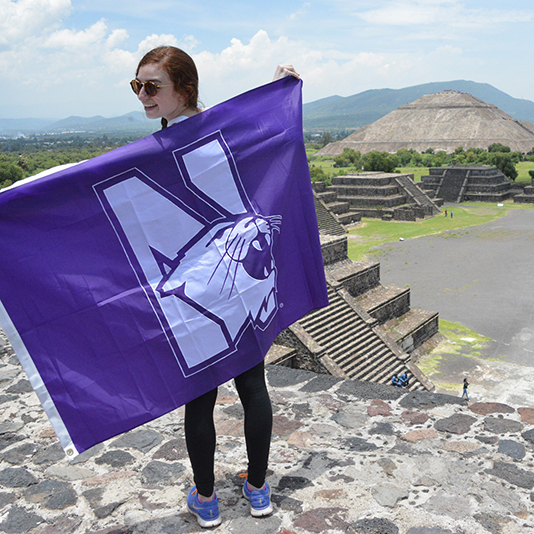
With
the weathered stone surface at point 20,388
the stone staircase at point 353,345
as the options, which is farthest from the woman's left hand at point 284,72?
the stone staircase at point 353,345

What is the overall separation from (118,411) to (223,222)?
3.04ft

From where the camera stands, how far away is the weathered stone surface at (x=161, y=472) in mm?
2826

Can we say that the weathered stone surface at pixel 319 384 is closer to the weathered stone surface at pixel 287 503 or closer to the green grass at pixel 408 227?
the weathered stone surface at pixel 287 503

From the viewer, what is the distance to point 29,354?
211 cm

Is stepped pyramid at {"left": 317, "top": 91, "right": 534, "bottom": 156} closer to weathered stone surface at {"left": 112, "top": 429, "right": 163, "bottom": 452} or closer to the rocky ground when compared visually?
the rocky ground

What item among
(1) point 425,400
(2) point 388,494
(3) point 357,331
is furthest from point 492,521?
(3) point 357,331

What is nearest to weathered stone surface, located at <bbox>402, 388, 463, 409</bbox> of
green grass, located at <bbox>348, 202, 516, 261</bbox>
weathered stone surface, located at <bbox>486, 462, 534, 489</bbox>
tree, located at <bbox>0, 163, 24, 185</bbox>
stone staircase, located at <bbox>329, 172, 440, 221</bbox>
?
weathered stone surface, located at <bbox>486, 462, 534, 489</bbox>

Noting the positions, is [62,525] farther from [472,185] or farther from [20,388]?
[472,185]

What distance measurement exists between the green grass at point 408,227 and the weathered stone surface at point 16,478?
2181cm

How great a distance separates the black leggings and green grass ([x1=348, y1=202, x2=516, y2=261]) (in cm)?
2211

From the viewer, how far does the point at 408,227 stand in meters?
33.0

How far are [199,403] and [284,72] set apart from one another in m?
1.72

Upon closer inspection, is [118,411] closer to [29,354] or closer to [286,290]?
[29,354]

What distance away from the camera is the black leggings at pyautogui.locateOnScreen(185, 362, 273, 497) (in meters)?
2.25
